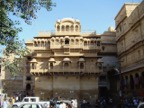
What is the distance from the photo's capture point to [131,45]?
46469 millimetres

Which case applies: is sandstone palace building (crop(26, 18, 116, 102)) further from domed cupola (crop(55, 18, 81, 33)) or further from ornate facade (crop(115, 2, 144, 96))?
ornate facade (crop(115, 2, 144, 96))

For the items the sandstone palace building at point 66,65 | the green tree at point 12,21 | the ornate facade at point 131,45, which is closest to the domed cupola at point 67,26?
the sandstone palace building at point 66,65

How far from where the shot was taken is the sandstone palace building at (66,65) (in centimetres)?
5106

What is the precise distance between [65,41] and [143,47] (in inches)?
690

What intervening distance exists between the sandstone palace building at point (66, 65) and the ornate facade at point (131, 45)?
16.2ft

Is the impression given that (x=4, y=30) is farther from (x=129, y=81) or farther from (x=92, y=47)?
(x=92, y=47)

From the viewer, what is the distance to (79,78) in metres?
51.6

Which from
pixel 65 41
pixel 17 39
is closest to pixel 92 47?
pixel 65 41

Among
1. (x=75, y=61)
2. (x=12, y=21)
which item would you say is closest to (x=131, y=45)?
(x=75, y=61)

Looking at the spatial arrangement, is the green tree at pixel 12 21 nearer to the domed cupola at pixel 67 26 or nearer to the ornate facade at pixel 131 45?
the ornate facade at pixel 131 45

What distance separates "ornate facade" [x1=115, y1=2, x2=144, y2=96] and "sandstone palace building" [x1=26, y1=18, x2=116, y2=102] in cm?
494

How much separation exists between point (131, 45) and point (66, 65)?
12.7m

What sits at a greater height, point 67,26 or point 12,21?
point 67,26

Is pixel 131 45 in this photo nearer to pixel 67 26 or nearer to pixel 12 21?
pixel 67 26
